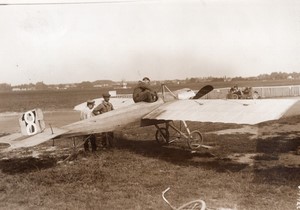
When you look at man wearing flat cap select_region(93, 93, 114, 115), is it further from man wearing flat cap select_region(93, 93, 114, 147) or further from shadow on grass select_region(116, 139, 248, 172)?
shadow on grass select_region(116, 139, 248, 172)

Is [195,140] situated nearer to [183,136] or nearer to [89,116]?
[183,136]

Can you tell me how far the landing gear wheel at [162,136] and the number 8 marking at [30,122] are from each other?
410cm

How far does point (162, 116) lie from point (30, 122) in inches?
135

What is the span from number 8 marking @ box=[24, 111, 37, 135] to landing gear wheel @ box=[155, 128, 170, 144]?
4101 mm

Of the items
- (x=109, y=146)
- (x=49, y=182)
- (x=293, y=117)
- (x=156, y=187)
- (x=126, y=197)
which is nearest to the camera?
(x=126, y=197)

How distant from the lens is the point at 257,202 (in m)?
5.45

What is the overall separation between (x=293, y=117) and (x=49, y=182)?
1166 centimetres

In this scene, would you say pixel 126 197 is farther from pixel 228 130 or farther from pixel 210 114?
pixel 228 130


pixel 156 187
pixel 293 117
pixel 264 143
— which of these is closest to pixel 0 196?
pixel 156 187

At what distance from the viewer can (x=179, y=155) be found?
29.8ft

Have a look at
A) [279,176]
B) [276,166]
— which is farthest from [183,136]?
[279,176]

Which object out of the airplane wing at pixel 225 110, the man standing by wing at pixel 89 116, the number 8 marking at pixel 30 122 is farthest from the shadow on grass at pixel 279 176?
the number 8 marking at pixel 30 122

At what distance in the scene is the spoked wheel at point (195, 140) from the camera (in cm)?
971

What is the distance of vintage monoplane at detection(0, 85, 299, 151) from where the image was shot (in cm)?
773
